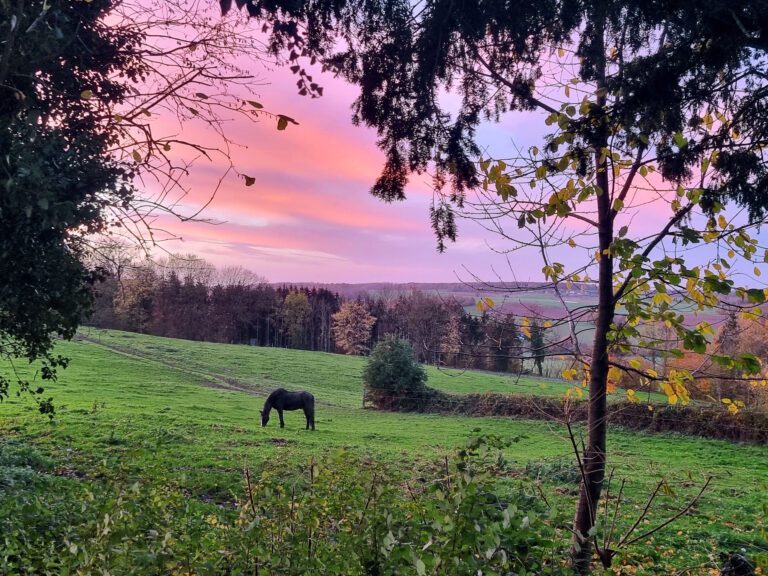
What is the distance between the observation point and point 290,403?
816 inches

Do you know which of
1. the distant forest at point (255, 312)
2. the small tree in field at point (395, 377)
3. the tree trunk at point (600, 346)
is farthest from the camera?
the distant forest at point (255, 312)

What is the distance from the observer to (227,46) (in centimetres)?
599

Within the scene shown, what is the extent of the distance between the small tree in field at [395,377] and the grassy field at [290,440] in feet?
5.22

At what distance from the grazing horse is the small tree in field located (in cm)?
1017

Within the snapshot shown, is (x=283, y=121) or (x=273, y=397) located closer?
(x=283, y=121)

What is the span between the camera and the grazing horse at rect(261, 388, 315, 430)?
2034cm

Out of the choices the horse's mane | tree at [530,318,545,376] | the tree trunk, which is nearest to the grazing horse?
the horse's mane

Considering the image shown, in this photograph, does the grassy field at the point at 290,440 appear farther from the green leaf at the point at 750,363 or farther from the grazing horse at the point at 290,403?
the green leaf at the point at 750,363

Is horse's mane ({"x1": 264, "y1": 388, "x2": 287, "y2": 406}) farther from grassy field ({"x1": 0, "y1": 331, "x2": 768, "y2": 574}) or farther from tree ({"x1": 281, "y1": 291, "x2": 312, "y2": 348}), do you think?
tree ({"x1": 281, "y1": 291, "x2": 312, "y2": 348})

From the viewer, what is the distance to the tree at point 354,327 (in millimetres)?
60531

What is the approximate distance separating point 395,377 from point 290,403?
34.9ft

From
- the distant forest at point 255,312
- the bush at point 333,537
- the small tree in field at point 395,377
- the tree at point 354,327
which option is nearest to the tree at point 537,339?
the bush at point 333,537

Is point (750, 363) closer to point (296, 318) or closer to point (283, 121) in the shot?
point (283, 121)

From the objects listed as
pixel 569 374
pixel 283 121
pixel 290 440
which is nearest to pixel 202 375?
pixel 290 440
